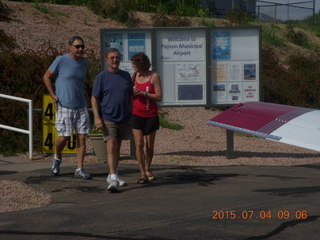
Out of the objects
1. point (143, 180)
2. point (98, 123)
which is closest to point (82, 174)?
point (143, 180)

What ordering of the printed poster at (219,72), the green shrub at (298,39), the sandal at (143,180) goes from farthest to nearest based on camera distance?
the green shrub at (298,39) → the printed poster at (219,72) → the sandal at (143,180)

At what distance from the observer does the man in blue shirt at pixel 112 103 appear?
976cm

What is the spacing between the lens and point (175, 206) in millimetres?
8492

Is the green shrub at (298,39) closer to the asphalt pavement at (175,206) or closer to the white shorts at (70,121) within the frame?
the asphalt pavement at (175,206)

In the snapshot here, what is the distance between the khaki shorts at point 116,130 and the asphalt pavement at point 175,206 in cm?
66

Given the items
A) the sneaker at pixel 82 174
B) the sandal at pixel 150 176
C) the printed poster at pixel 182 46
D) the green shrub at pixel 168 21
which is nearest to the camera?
the sandal at pixel 150 176

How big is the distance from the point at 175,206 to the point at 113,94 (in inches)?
77.9

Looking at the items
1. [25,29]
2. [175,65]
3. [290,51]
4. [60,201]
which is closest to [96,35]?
[25,29]

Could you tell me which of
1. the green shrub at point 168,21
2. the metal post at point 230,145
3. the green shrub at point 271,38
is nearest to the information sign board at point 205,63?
the metal post at point 230,145

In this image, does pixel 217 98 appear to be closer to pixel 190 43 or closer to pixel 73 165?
pixel 190 43

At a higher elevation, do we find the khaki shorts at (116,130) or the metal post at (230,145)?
the khaki shorts at (116,130)

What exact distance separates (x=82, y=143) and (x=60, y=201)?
5.37 ft
